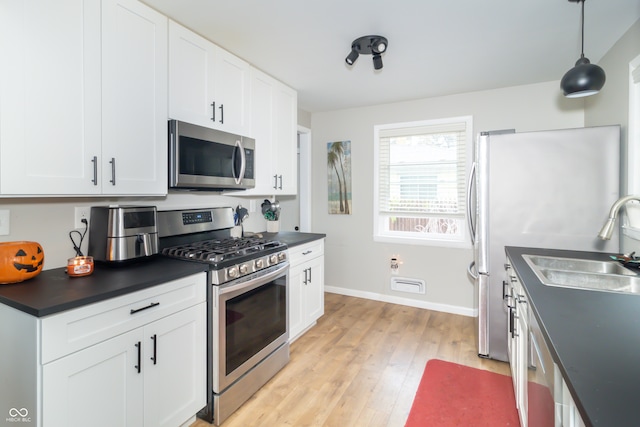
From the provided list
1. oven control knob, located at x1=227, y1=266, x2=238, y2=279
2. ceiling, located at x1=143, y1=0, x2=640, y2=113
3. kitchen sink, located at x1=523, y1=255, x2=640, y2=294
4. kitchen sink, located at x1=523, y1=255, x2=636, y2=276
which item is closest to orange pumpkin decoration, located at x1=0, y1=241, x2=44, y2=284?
oven control knob, located at x1=227, y1=266, x2=238, y2=279

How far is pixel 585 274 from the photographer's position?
1.72 meters

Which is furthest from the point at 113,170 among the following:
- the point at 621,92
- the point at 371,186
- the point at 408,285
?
the point at 621,92

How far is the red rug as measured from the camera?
188 centimetres

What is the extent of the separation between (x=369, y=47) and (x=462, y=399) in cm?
251

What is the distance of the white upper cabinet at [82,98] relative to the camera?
134 centimetres

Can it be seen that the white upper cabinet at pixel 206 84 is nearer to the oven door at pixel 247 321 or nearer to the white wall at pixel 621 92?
the oven door at pixel 247 321

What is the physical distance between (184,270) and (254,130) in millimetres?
1452

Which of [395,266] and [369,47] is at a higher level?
[369,47]

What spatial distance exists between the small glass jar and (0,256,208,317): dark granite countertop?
0.02 metres

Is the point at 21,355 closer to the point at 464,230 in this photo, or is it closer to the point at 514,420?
the point at 514,420

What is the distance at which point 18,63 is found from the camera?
4.39ft

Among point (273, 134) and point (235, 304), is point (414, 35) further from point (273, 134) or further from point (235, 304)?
point (235, 304)

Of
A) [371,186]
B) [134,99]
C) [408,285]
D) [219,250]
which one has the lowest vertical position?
[408,285]

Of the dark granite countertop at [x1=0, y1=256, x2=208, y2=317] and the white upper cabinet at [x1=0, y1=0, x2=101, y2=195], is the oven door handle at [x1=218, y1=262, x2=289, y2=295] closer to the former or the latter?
the dark granite countertop at [x1=0, y1=256, x2=208, y2=317]
